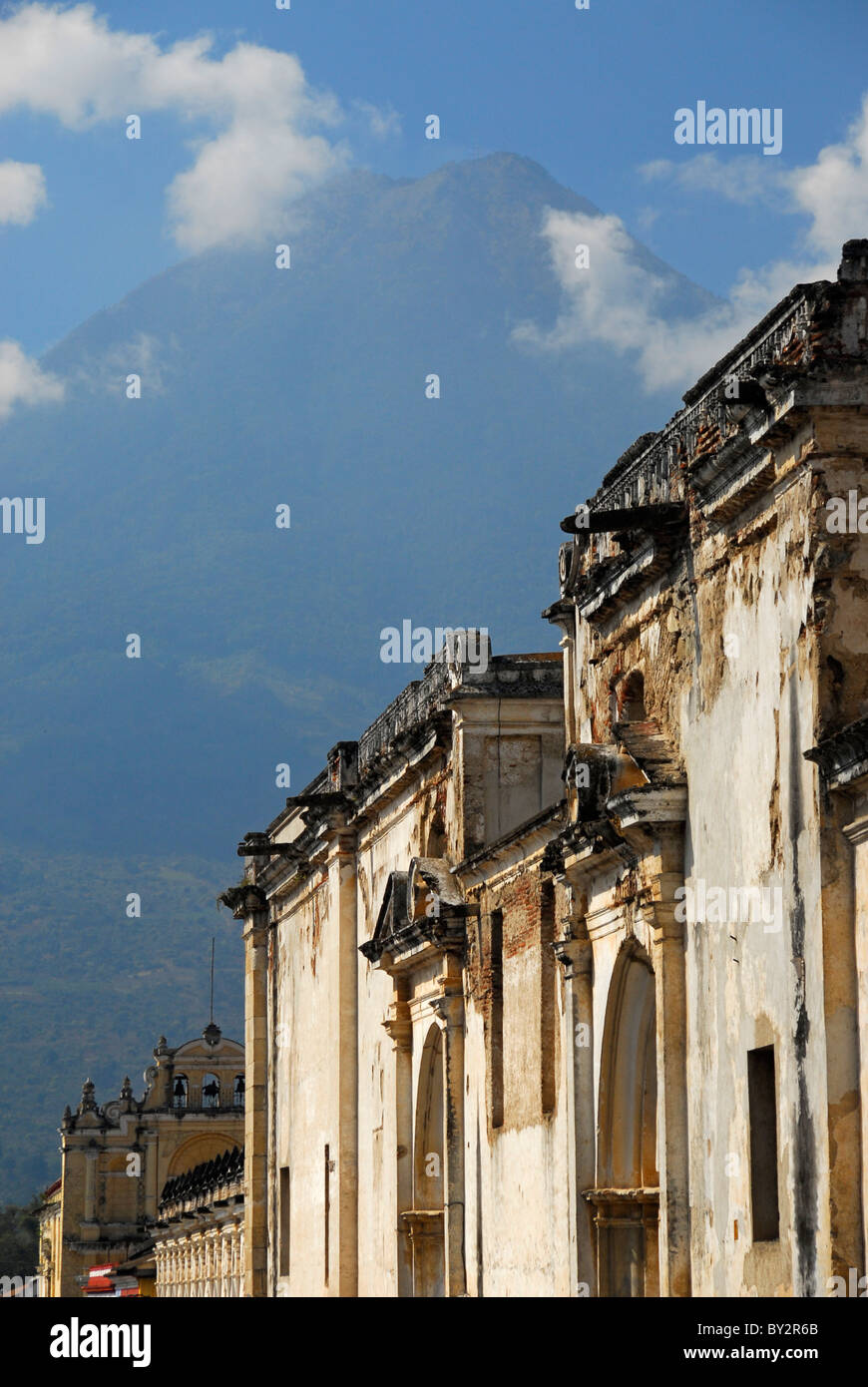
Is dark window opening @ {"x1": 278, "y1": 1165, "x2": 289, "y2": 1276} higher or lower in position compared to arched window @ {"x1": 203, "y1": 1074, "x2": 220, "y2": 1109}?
lower

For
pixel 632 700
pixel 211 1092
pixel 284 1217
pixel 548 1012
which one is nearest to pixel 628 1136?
pixel 548 1012

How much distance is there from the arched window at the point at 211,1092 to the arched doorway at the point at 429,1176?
6425cm

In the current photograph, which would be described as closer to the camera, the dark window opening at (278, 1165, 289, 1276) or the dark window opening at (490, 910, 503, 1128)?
the dark window opening at (490, 910, 503, 1128)

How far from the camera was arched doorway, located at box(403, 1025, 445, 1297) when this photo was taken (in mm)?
27172

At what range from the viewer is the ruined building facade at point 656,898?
46.9ft

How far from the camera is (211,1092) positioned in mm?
91438

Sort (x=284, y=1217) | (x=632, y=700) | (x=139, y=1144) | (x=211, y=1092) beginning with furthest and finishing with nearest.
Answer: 1. (x=211, y=1092)
2. (x=139, y=1144)
3. (x=284, y=1217)
4. (x=632, y=700)

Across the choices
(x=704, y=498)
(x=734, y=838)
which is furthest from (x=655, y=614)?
(x=734, y=838)

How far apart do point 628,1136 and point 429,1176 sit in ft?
28.5

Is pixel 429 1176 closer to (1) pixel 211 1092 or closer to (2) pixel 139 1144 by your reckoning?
(2) pixel 139 1144

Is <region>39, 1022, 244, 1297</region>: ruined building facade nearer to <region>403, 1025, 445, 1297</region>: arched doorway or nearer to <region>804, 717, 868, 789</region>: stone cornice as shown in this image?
<region>403, 1025, 445, 1297</region>: arched doorway

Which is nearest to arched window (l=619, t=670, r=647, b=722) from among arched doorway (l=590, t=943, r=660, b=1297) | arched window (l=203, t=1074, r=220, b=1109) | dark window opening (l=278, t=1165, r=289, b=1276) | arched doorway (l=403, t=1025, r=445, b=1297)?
arched doorway (l=590, t=943, r=660, b=1297)

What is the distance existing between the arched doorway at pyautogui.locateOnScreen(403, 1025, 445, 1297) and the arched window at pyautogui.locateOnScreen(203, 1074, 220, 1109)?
211 feet
